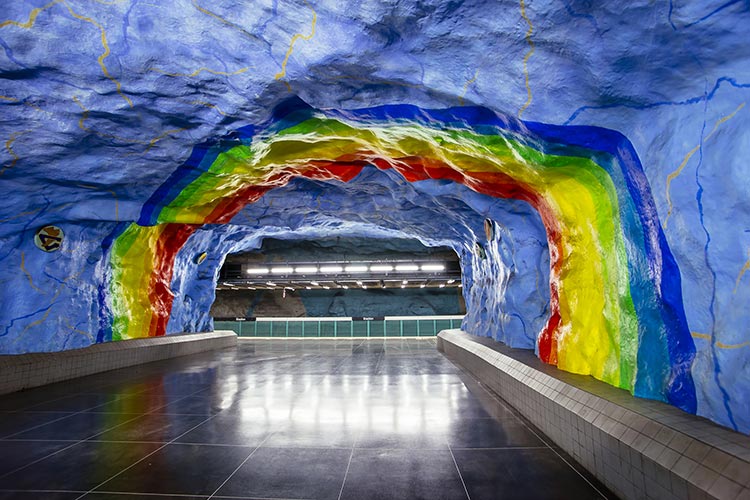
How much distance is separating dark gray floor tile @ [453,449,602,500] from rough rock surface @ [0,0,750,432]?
3.55 feet

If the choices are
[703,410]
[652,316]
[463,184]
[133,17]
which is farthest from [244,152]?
[703,410]

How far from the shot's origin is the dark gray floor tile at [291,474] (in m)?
3.12

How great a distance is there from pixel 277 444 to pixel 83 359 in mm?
6143

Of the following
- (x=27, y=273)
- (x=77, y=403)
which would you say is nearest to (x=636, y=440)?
(x=77, y=403)

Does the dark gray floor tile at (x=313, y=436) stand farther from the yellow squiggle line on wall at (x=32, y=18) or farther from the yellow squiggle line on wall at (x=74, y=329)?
the yellow squiggle line on wall at (x=74, y=329)

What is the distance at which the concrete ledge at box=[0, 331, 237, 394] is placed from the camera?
22.6ft

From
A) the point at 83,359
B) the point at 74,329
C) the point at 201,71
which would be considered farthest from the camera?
the point at 83,359

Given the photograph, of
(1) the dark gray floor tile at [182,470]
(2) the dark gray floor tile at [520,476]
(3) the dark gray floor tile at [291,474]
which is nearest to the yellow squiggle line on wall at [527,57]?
(2) the dark gray floor tile at [520,476]

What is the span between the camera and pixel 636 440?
2898 mm

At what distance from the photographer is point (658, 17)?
2.80 meters

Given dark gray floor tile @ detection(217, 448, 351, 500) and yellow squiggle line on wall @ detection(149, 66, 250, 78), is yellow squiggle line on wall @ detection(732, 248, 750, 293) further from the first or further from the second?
yellow squiggle line on wall @ detection(149, 66, 250, 78)

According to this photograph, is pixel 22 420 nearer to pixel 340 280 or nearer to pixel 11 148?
pixel 11 148

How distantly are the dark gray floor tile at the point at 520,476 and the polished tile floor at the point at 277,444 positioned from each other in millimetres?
14

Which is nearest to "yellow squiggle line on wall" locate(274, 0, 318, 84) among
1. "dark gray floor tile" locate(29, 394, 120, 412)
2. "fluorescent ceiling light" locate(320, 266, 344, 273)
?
"dark gray floor tile" locate(29, 394, 120, 412)
